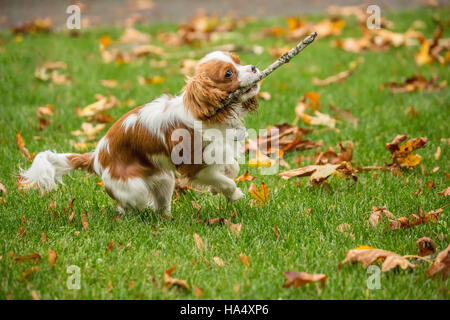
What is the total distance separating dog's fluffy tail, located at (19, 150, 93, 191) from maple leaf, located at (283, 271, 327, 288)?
1.78 m

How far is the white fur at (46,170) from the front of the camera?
3.58 m

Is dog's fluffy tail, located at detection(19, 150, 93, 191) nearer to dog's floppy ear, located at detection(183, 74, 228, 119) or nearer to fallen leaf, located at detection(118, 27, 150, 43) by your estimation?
dog's floppy ear, located at detection(183, 74, 228, 119)

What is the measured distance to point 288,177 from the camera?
12.9 feet

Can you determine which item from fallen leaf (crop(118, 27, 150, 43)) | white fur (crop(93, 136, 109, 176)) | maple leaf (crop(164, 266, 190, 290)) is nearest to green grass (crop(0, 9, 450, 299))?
maple leaf (crop(164, 266, 190, 290))

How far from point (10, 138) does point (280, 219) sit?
304 centimetres

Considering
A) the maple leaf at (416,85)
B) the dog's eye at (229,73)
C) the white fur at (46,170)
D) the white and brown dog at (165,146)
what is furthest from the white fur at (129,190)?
the maple leaf at (416,85)

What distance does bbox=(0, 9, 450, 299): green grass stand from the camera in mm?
2635

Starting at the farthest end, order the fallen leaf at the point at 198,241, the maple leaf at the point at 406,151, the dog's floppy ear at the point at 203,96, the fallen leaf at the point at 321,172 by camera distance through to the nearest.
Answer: the maple leaf at the point at 406,151 → the fallen leaf at the point at 321,172 → the dog's floppy ear at the point at 203,96 → the fallen leaf at the point at 198,241

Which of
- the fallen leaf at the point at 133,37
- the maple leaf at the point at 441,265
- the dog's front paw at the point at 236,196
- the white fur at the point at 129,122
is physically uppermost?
the fallen leaf at the point at 133,37

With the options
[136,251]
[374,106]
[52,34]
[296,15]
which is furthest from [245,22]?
[136,251]

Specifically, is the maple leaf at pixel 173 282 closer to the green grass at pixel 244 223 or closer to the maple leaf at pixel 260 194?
the green grass at pixel 244 223

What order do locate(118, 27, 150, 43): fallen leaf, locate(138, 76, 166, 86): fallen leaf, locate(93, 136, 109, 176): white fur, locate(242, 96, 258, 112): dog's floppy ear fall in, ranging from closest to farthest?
locate(242, 96, 258, 112): dog's floppy ear → locate(93, 136, 109, 176): white fur → locate(138, 76, 166, 86): fallen leaf → locate(118, 27, 150, 43): fallen leaf

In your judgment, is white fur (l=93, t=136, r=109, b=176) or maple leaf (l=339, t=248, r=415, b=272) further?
white fur (l=93, t=136, r=109, b=176)

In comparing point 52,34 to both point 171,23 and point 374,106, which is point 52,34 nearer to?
point 171,23
